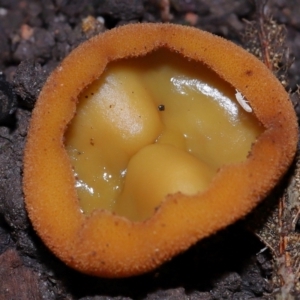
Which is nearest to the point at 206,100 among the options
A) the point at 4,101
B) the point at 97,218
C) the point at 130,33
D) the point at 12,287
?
the point at 130,33

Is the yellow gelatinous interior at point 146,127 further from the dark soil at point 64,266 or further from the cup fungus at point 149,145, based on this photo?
the dark soil at point 64,266

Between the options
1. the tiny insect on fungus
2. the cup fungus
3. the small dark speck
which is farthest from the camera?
the small dark speck

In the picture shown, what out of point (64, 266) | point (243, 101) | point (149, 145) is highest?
point (243, 101)

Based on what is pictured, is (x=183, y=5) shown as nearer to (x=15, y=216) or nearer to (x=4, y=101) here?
(x=4, y=101)

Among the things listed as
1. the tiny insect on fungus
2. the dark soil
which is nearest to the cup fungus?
the tiny insect on fungus

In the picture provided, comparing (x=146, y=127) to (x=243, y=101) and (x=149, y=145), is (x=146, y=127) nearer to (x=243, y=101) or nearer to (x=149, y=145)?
(x=149, y=145)

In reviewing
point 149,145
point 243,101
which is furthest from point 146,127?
point 243,101

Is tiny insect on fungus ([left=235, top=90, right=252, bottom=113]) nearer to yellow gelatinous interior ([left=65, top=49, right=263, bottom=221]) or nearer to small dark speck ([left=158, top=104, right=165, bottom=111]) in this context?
yellow gelatinous interior ([left=65, top=49, right=263, bottom=221])
